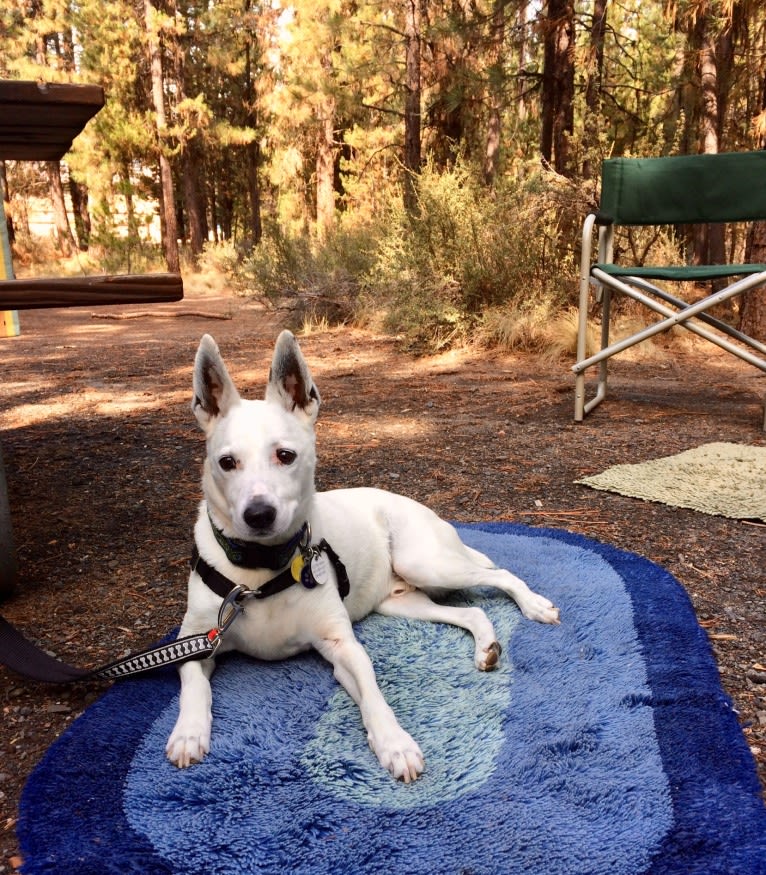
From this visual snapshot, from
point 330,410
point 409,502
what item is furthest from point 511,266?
point 409,502

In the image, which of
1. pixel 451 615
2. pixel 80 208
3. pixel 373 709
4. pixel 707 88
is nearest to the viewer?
pixel 373 709

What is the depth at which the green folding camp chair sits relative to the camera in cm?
459

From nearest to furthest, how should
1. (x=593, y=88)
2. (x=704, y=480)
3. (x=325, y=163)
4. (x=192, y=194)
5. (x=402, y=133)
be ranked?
(x=704, y=480)
(x=593, y=88)
(x=402, y=133)
(x=325, y=163)
(x=192, y=194)

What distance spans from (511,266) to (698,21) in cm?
470

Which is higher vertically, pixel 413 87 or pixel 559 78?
pixel 413 87

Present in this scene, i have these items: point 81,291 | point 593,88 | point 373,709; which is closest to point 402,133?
point 593,88

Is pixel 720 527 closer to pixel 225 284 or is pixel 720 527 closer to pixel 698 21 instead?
pixel 698 21

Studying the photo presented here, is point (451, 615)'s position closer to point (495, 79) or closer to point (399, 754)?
Answer: point (399, 754)

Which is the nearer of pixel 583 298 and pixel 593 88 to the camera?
pixel 583 298

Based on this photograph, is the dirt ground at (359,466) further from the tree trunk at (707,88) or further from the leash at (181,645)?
the tree trunk at (707,88)

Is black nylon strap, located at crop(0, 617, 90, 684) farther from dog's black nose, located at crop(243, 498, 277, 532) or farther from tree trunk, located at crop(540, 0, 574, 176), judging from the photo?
tree trunk, located at crop(540, 0, 574, 176)

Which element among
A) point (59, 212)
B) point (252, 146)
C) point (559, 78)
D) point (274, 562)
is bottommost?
point (274, 562)

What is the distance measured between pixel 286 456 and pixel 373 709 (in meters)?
0.68

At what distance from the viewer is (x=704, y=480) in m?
3.55
